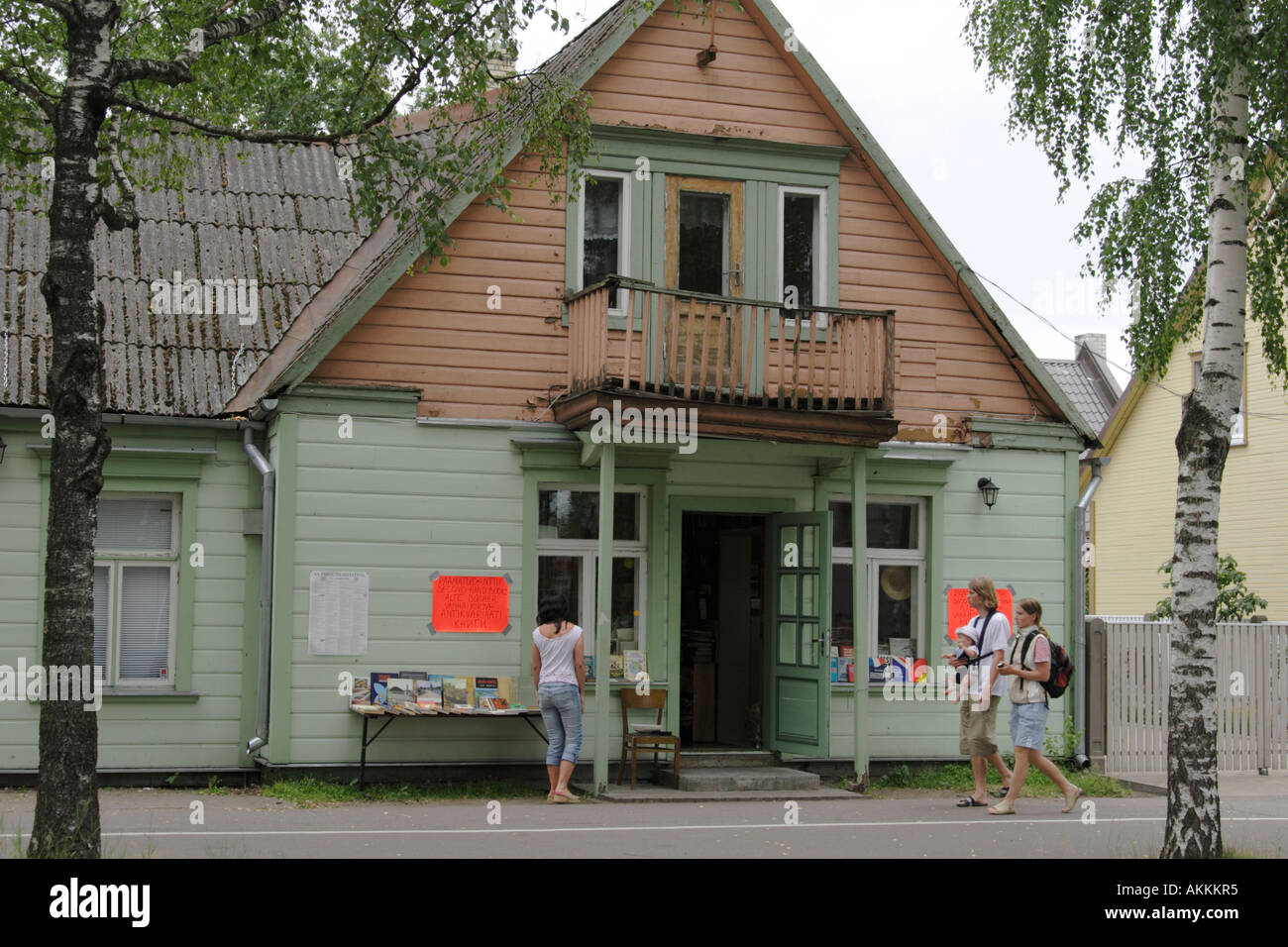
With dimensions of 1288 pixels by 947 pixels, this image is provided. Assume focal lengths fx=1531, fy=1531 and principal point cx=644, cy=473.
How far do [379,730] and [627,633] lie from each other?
107 inches

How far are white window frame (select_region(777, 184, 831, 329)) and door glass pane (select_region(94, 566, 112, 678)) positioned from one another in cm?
718

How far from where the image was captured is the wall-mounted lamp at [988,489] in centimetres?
1609

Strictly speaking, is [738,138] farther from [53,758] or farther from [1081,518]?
[53,758]

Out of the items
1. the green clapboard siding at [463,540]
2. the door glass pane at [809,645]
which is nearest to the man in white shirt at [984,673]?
the door glass pane at [809,645]

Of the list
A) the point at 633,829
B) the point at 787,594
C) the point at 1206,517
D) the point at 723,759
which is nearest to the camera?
the point at 1206,517

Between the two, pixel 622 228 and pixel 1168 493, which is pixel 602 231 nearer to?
pixel 622 228

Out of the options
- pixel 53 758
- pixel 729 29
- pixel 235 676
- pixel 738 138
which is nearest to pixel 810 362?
pixel 738 138

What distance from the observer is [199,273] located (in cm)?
1567

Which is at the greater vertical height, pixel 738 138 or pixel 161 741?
pixel 738 138

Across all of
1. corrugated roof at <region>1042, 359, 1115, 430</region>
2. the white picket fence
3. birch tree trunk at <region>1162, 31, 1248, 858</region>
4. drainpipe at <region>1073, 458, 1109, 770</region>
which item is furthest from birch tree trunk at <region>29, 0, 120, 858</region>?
corrugated roof at <region>1042, 359, 1115, 430</region>

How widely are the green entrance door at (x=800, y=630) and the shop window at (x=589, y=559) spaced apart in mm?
1486

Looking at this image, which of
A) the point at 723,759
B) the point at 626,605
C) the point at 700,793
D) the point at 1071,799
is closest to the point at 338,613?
the point at 626,605

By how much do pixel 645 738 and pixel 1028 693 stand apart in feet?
11.7
